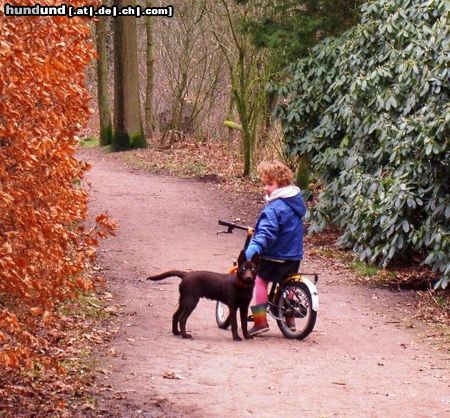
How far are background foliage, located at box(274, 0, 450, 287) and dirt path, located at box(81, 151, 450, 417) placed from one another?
921mm

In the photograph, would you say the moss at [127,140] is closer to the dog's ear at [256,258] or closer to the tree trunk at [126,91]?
the tree trunk at [126,91]

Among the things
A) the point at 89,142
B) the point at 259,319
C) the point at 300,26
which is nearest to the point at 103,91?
the point at 89,142

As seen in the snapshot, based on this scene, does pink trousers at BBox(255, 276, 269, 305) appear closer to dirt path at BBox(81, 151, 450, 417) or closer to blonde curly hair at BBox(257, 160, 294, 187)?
dirt path at BBox(81, 151, 450, 417)

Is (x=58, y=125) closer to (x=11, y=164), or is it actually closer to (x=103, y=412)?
(x=11, y=164)

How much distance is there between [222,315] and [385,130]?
14.7ft

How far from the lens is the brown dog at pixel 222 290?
9.09m

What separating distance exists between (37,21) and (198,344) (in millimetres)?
3967

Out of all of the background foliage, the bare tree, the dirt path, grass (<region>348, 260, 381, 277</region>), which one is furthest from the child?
the bare tree

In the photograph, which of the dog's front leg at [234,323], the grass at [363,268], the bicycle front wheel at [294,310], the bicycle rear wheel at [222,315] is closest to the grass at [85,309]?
the bicycle rear wheel at [222,315]

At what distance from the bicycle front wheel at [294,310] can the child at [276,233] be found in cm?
4

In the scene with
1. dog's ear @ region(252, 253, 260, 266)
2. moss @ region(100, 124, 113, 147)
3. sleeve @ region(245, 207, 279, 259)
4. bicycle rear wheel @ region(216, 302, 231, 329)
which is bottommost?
moss @ region(100, 124, 113, 147)

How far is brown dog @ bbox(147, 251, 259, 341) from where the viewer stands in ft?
29.8

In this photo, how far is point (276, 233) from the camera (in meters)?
9.38

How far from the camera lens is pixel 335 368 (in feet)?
27.6
